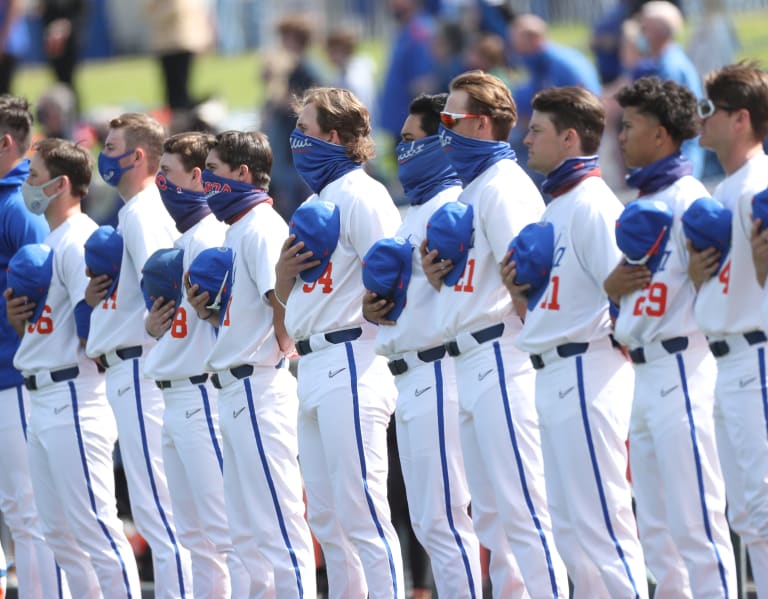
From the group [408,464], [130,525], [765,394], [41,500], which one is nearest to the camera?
[765,394]

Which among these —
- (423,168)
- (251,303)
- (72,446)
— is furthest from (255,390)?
(423,168)

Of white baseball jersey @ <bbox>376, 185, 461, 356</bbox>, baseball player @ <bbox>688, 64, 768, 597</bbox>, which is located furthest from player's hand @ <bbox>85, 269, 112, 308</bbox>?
baseball player @ <bbox>688, 64, 768, 597</bbox>

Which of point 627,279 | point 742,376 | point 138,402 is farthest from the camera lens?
point 138,402

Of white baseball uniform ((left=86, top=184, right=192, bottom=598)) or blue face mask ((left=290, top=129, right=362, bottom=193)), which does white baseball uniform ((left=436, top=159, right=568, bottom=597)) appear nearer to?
blue face mask ((left=290, top=129, right=362, bottom=193))

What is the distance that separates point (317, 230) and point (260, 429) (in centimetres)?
102

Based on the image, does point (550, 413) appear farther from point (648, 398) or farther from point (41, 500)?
point (41, 500)

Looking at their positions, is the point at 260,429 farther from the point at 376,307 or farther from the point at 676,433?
the point at 676,433

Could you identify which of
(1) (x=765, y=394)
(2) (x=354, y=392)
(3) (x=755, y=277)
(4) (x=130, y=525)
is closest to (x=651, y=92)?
(3) (x=755, y=277)

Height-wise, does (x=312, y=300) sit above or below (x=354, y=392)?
above

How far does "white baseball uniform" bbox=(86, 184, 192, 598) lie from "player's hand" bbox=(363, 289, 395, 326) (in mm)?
1518

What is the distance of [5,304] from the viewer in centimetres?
891

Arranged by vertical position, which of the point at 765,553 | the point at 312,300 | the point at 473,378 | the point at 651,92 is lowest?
the point at 765,553

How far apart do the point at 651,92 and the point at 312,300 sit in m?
1.86

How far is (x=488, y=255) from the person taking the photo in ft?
23.3
